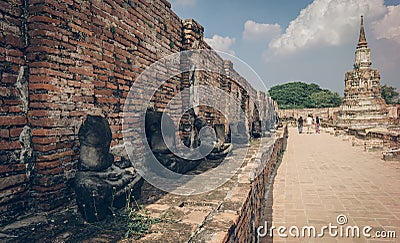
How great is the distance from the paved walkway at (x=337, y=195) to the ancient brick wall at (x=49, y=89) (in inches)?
122

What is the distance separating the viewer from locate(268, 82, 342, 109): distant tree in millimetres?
50500

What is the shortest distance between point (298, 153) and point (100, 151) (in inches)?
389

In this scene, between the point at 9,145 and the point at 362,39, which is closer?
the point at 9,145

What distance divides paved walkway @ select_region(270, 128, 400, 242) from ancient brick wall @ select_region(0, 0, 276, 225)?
3.11 m

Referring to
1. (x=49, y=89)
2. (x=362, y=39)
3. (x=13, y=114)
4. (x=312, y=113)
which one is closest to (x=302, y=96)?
(x=312, y=113)

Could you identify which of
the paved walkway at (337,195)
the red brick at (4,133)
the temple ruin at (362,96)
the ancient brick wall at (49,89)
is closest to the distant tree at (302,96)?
the temple ruin at (362,96)

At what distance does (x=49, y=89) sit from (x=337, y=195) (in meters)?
5.50

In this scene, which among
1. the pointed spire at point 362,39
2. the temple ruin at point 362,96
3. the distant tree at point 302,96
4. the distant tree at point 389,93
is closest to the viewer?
the temple ruin at point 362,96

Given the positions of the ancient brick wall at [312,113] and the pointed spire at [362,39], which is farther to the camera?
the ancient brick wall at [312,113]

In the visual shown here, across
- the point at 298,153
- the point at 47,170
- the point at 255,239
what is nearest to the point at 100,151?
the point at 47,170

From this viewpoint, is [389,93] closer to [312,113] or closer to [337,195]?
[312,113]

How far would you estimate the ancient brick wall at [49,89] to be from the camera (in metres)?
2.36

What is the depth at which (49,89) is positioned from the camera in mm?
2527

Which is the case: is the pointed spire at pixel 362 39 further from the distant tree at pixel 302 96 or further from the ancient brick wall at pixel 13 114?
the distant tree at pixel 302 96
